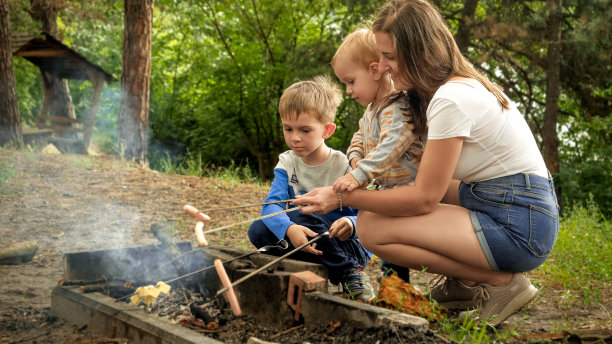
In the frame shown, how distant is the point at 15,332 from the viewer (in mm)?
2881

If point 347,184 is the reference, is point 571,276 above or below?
below

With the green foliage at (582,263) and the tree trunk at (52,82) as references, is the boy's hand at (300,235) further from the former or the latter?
the tree trunk at (52,82)

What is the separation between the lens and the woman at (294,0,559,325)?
2512mm

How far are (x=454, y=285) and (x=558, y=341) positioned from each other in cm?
74

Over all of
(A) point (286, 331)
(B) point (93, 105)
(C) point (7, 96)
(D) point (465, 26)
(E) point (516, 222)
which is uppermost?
(D) point (465, 26)

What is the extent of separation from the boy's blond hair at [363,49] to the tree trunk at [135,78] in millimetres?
7178

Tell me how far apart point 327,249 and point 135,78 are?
754 cm

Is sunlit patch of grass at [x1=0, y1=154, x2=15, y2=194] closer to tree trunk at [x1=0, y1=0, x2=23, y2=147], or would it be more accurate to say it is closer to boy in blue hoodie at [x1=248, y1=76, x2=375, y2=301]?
tree trunk at [x1=0, y1=0, x2=23, y2=147]

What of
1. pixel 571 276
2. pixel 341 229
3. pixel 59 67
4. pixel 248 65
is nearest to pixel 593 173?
pixel 248 65

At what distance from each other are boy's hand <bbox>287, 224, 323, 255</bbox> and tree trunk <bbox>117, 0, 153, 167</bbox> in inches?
274

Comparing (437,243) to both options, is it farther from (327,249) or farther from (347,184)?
(327,249)

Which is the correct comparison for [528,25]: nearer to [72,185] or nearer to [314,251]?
[72,185]

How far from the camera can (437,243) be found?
2682 mm

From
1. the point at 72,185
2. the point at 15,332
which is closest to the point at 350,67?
the point at 15,332
